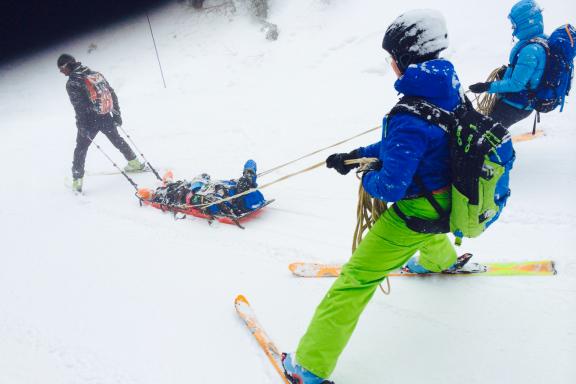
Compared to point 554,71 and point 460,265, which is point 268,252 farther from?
point 554,71

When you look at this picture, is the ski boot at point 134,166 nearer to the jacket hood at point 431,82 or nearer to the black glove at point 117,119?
the black glove at point 117,119

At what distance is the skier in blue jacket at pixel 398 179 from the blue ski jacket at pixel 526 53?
2.52 metres

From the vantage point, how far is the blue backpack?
12.6ft

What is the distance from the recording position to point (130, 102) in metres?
11.0

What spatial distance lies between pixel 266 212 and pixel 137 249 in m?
1.70

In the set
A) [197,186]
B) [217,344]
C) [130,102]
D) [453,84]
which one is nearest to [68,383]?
[217,344]

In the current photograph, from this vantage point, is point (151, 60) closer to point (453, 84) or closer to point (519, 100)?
point (519, 100)

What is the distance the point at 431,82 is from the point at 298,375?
1.91m

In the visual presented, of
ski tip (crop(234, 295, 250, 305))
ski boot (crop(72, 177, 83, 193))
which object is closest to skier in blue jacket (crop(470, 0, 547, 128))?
ski tip (crop(234, 295, 250, 305))

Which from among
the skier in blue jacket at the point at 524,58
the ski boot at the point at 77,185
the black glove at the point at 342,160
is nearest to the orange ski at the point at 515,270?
the black glove at the point at 342,160

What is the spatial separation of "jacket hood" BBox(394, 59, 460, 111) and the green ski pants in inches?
22.7

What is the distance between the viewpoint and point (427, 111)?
76.0 inches

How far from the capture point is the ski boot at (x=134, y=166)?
23.8 feet

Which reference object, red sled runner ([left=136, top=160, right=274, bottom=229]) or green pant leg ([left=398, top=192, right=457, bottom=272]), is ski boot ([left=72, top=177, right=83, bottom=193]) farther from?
green pant leg ([left=398, top=192, right=457, bottom=272])
